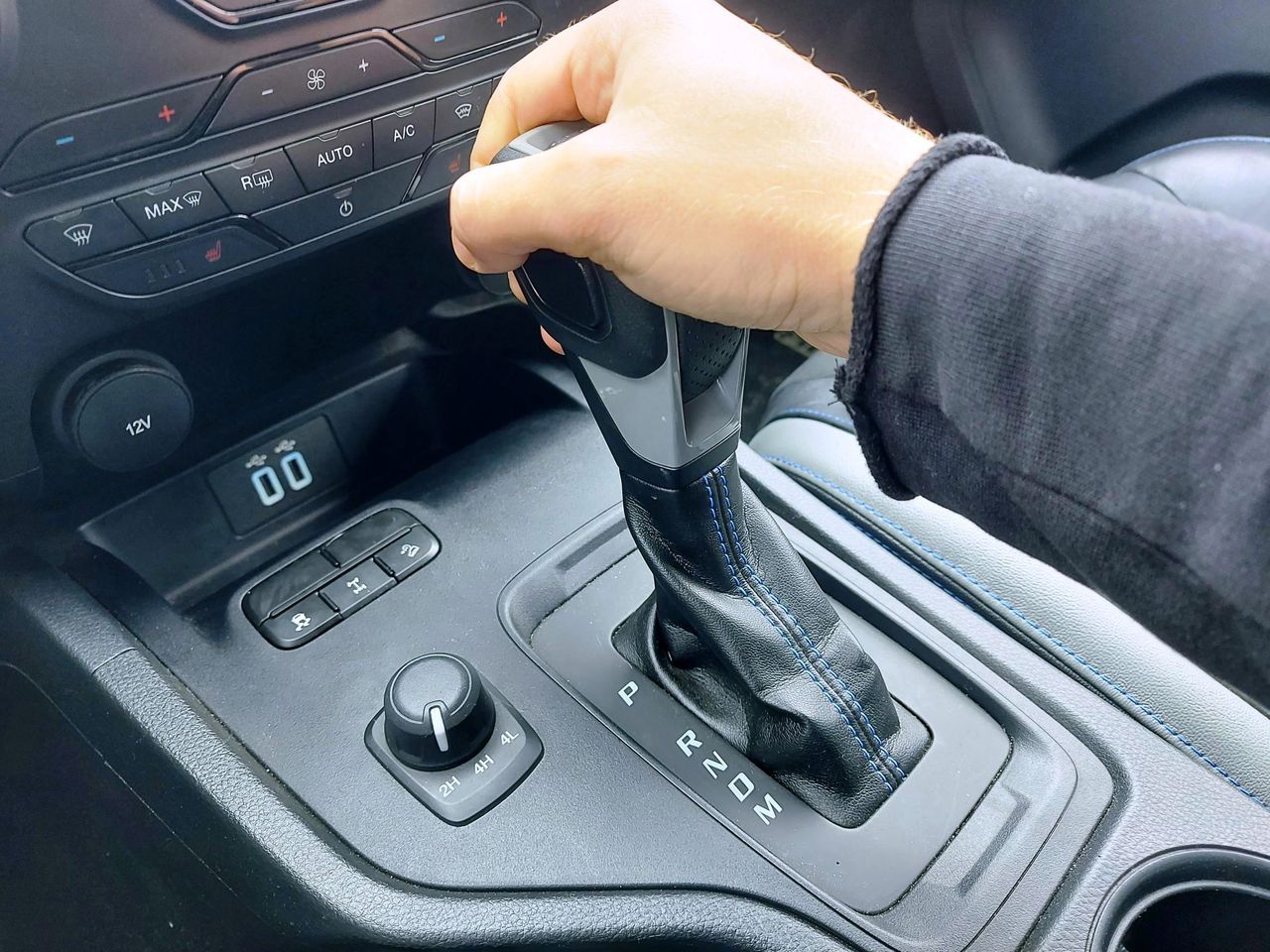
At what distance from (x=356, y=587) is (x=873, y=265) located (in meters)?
0.46

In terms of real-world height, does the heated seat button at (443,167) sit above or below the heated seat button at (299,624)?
above

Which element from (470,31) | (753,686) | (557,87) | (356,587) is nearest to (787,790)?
(753,686)

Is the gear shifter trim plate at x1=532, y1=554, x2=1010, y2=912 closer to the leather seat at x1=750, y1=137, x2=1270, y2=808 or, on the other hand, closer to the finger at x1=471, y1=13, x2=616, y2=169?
the leather seat at x1=750, y1=137, x2=1270, y2=808

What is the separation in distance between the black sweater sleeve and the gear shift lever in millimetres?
130

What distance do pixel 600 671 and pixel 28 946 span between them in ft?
1.71

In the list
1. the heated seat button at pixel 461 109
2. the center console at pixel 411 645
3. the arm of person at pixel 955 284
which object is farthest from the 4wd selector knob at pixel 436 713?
the heated seat button at pixel 461 109

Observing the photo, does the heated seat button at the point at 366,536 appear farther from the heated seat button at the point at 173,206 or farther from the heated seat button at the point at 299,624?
the heated seat button at the point at 173,206

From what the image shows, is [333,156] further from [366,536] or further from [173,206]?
[366,536]

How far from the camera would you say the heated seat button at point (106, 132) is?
1.81 feet

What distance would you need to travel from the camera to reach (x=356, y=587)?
73 centimetres

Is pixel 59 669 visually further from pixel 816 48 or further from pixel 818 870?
pixel 816 48

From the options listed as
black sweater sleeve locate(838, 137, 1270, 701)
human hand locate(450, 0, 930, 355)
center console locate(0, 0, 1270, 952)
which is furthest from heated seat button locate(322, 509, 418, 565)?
black sweater sleeve locate(838, 137, 1270, 701)

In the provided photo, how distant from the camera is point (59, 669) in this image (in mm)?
675

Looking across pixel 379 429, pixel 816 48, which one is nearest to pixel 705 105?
pixel 379 429
